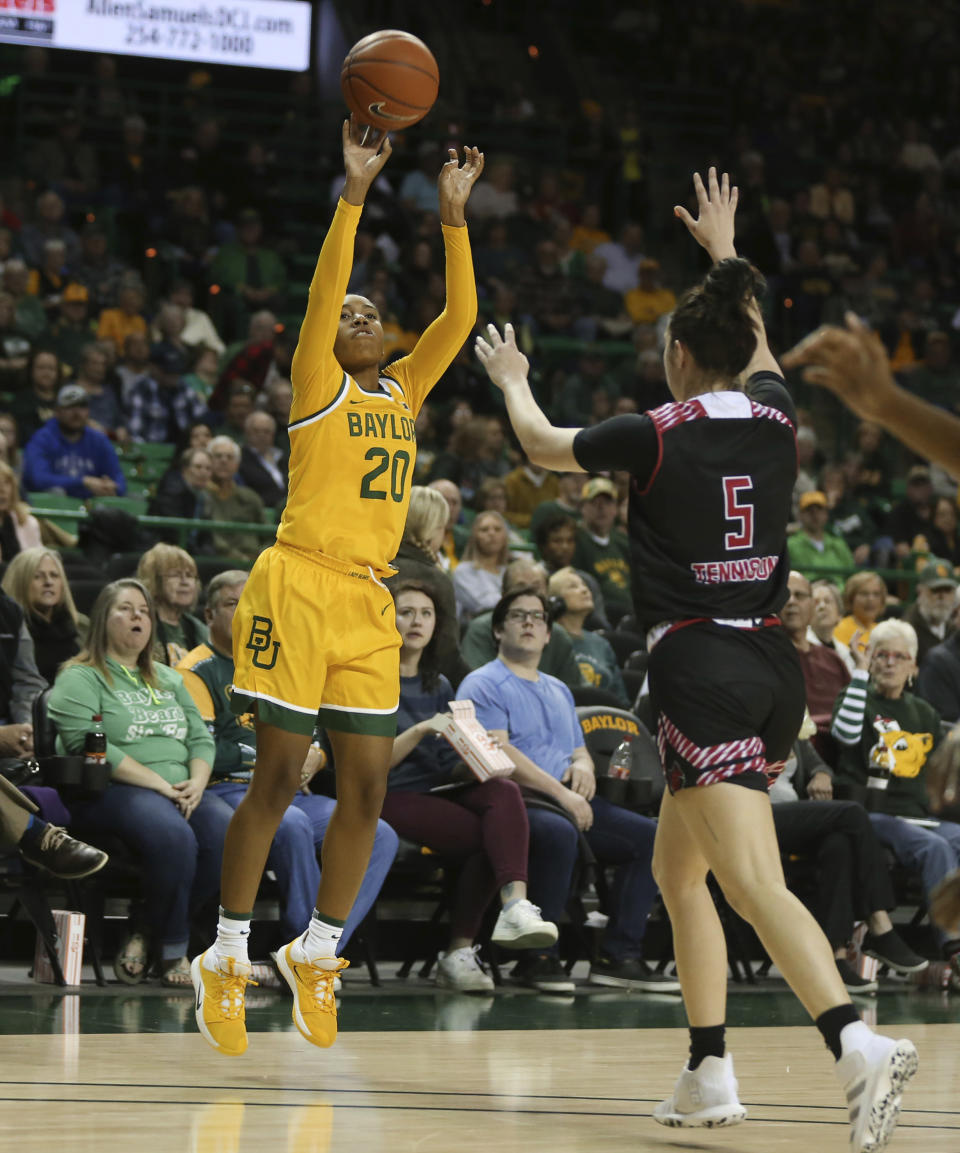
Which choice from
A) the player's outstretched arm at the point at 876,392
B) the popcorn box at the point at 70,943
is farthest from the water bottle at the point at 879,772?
the player's outstretched arm at the point at 876,392

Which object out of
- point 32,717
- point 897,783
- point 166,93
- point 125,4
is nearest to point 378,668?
point 32,717

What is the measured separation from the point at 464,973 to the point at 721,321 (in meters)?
3.55

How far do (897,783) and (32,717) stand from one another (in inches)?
162

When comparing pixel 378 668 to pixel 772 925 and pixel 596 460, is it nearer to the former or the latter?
pixel 596 460

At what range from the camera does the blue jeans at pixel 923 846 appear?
8.13 m

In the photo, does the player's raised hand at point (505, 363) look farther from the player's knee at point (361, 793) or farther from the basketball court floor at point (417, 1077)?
the basketball court floor at point (417, 1077)

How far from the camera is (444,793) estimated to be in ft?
23.9

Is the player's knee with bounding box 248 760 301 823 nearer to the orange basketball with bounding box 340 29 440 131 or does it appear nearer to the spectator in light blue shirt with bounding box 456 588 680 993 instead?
the orange basketball with bounding box 340 29 440 131

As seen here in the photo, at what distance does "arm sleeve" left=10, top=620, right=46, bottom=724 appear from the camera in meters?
7.12

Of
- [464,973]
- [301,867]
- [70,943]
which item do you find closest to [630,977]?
[464,973]

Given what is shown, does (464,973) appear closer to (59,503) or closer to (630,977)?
(630,977)

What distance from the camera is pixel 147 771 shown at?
22.2ft

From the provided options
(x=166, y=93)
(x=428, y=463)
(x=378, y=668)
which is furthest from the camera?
(x=166, y=93)

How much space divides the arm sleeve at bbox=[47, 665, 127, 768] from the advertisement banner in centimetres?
926
